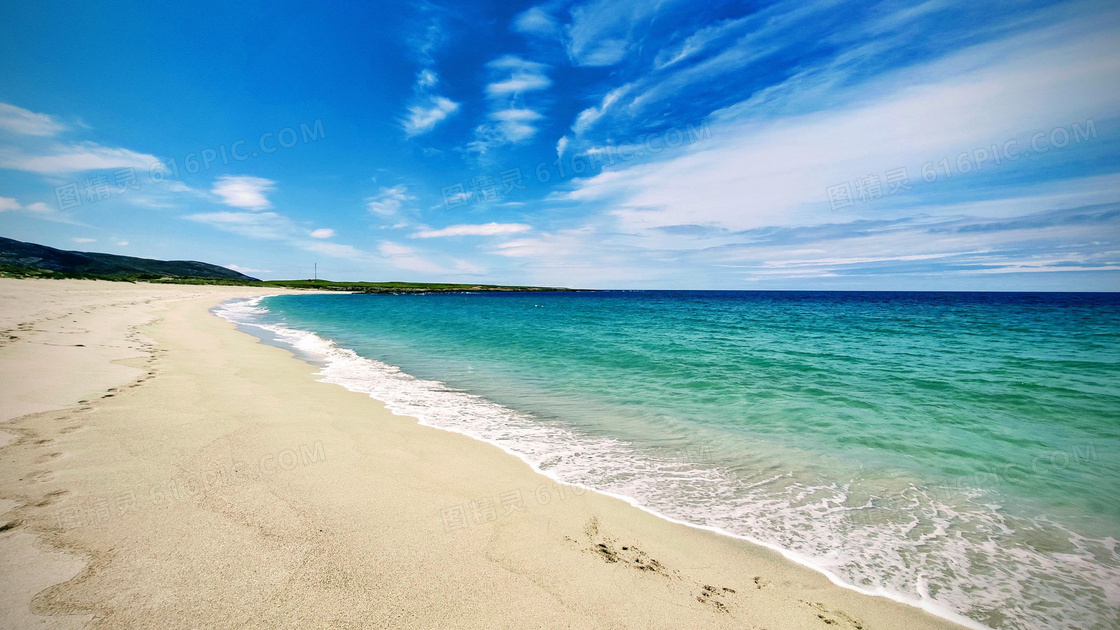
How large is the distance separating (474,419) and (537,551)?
5.32 metres

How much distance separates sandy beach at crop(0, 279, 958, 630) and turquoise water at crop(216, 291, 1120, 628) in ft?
2.78

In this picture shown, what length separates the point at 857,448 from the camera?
7.98 m

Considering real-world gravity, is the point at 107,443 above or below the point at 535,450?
above

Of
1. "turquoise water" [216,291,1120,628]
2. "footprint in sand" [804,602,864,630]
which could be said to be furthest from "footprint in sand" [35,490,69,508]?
"footprint in sand" [804,602,864,630]

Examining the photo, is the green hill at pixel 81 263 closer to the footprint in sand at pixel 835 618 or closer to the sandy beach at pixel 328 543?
the sandy beach at pixel 328 543

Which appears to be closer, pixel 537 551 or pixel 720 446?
pixel 537 551

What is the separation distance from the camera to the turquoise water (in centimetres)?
450

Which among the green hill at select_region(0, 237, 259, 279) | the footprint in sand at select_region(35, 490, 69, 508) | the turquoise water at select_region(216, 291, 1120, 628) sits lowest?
the turquoise water at select_region(216, 291, 1120, 628)

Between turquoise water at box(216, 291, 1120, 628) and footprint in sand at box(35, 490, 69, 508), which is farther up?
footprint in sand at box(35, 490, 69, 508)

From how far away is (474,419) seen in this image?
9188 millimetres

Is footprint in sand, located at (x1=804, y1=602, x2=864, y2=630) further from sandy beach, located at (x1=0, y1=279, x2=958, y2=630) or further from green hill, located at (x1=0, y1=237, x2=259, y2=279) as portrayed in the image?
green hill, located at (x1=0, y1=237, x2=259, y2=279)

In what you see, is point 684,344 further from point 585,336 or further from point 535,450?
point 535,450

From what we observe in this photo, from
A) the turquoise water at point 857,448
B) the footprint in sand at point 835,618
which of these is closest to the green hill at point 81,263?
the turquoise water at point 857,448

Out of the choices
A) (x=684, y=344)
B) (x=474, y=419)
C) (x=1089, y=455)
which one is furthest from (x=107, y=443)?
(x=684, y=344)
